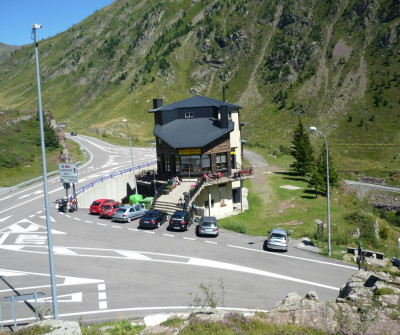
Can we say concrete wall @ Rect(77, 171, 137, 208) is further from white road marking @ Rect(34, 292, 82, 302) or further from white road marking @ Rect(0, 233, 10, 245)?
white road marking @ Rect(34, 292, 82, 302)

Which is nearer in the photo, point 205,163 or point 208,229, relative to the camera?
point 208,229

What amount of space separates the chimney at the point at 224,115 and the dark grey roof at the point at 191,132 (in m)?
0.59

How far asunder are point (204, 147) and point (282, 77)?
4631 inches

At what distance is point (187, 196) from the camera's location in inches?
1469

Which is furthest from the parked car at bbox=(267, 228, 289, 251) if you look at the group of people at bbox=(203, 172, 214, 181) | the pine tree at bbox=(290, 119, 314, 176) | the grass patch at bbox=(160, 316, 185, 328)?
the pine tree at bbox=(290, 119, 314, 176)

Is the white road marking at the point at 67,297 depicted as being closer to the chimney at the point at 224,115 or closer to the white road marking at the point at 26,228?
the white road marking at the point at 26,228

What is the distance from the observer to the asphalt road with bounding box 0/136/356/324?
18641 mm

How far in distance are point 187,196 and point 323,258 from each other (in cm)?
1517

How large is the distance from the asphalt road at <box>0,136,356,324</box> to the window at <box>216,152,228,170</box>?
40.3 feet

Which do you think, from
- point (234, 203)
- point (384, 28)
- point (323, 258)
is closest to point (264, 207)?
point (234, 203)

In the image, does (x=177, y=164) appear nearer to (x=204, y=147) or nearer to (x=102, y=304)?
(x=204, y=147)

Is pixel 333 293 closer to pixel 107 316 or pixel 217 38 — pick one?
pixel 107 316

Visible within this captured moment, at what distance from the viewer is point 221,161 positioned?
43.5 m

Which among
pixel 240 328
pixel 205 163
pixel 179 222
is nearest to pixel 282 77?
pixel 205 163
